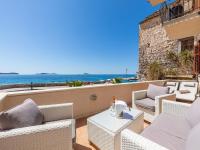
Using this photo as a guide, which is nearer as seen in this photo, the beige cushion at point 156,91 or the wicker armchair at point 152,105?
the wicker armchair at point 152,105

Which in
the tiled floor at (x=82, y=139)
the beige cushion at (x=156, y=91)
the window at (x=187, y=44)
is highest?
the window at (x=187, y=44)

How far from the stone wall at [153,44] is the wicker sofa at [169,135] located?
26.4 ft

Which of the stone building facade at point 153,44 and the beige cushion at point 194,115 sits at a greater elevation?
the stone building facade at point 153,44

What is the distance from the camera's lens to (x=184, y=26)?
4965 mm

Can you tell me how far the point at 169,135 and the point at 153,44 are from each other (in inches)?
397

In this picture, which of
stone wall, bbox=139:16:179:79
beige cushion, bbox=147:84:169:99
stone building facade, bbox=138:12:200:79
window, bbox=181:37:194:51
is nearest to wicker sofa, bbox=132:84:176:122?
beige cushion, bbox=147:84:169:99

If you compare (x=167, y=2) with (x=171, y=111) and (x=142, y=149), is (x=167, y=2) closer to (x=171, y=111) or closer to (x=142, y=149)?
(x=171, y=111)

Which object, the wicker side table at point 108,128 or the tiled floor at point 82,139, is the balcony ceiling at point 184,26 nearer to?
the wicker side table at point 108,128

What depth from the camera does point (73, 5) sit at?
7488 millimetres

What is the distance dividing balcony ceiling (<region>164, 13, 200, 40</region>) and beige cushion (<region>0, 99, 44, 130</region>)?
5405 mm

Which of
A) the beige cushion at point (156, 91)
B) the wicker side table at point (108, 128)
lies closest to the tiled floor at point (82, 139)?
the wicker side table at point (108, 128)

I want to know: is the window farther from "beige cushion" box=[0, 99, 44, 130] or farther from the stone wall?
"beige cushion" box=[0, 99, 44, 130]

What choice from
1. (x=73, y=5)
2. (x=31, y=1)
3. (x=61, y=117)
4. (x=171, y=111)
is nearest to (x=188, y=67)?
(x=171, y=111)

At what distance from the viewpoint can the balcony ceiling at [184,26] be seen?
4.51 metres
